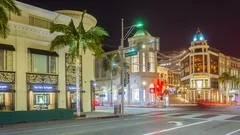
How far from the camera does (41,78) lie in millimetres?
35281

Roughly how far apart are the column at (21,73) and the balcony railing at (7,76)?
512mm

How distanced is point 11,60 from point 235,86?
10813 cm

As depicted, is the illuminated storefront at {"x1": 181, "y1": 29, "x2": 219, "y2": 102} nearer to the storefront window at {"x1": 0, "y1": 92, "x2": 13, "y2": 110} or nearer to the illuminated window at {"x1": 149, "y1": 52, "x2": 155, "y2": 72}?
the illuminated window at {"x1": 149, "y1": 52, "x2": 155, "y2": 72}

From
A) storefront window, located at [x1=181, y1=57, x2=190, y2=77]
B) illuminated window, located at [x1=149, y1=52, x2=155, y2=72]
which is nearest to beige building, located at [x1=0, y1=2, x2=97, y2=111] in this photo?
illuminated window, located at [x1=149, y1=52, x2=155, y2=72]

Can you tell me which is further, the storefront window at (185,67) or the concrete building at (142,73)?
the storefront window at (185,67)

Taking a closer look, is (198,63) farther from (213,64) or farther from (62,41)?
(62,41)

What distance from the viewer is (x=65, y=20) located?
39188mm

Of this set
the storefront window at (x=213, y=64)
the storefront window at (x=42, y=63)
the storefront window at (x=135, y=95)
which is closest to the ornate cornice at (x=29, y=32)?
the storefront window at (x=42, y=63)

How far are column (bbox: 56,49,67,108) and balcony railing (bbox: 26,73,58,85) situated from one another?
0.83 metres

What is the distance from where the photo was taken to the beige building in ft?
106

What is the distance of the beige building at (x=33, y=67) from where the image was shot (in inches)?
1272

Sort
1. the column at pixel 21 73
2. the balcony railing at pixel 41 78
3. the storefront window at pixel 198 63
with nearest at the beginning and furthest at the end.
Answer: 1. the column at pixel 21 73
2. the balcony railing at pixel 41 78
3. the storefront window at pixel 198 63

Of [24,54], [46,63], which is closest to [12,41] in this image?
[24,54]

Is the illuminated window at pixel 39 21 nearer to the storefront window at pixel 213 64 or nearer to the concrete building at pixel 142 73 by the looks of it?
the concrete building at pixel 142 73
